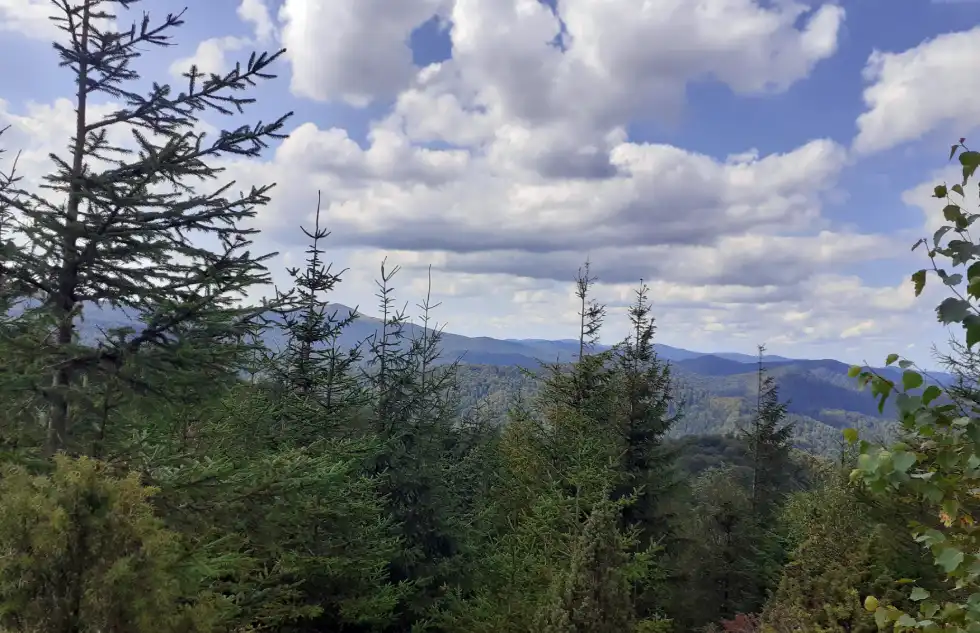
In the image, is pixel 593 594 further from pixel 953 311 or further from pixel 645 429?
pixel 645 429

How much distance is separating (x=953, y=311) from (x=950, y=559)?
976 millimetres

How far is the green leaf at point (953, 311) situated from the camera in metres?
2.10

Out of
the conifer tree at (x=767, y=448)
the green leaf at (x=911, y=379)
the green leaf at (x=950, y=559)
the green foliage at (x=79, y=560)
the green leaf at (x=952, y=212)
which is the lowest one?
the conifer tree at (x=767, y=448)

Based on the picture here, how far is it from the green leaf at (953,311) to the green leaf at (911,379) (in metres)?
0.22

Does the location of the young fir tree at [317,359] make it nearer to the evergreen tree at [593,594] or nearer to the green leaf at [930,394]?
the evergreen tree at [593,594]

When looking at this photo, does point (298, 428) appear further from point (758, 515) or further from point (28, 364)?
point (758, 515)

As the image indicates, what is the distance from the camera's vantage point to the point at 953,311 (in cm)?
211

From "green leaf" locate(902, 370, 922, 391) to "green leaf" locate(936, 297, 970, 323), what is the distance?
224mm

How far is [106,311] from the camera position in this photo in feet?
25.3

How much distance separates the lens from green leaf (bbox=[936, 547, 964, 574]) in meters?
2.15

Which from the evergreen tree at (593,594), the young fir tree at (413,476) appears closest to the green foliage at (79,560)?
the evergreen tree at (593,594)

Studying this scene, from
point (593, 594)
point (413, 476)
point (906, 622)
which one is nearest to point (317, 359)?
point (413, 476)

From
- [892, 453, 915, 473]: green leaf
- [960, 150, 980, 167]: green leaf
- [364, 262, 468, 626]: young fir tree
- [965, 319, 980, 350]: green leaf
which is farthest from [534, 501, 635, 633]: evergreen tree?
[960, 150, 980, 167]: green leaf

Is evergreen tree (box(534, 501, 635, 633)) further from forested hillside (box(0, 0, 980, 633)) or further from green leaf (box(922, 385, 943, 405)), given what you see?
green leaf (box(922, 385, 943, 405))
